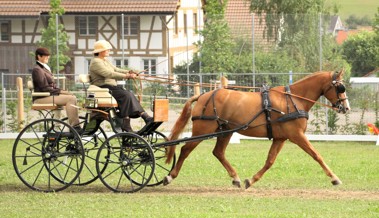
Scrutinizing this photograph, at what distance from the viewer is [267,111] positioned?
15469 millimetres

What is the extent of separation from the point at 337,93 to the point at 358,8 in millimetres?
86307

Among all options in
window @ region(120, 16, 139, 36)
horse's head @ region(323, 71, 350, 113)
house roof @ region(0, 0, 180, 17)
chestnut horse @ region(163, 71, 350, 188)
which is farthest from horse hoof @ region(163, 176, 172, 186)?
window @ region(120, 16, 139, 36)

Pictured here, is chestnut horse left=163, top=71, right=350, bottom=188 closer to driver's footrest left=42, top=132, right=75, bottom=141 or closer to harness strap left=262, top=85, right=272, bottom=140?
harness strap left=262, top=85, right=272, bottom=140

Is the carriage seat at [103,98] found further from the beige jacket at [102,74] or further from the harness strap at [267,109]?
the harness strap at [267,109]

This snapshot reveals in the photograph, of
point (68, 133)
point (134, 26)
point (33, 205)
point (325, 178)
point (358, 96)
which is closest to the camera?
point (33, 205)

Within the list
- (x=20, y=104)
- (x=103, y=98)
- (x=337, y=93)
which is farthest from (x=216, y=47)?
(x=103, y=98)

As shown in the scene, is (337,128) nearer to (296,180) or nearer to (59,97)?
(296,180)

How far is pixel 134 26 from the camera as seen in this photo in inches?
1827

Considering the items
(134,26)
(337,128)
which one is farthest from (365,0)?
(337,128)

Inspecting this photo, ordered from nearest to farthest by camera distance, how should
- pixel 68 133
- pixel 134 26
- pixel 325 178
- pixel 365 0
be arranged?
pixel 68 133
pixel 325 178
pixel 134 26
pixel 365 0

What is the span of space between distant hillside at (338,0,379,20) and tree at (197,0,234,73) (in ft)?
204

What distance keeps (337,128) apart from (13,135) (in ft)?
25.2

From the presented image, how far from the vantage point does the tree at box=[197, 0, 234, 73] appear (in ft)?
108

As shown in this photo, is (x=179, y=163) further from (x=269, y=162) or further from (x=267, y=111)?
(x=267, y=111)
